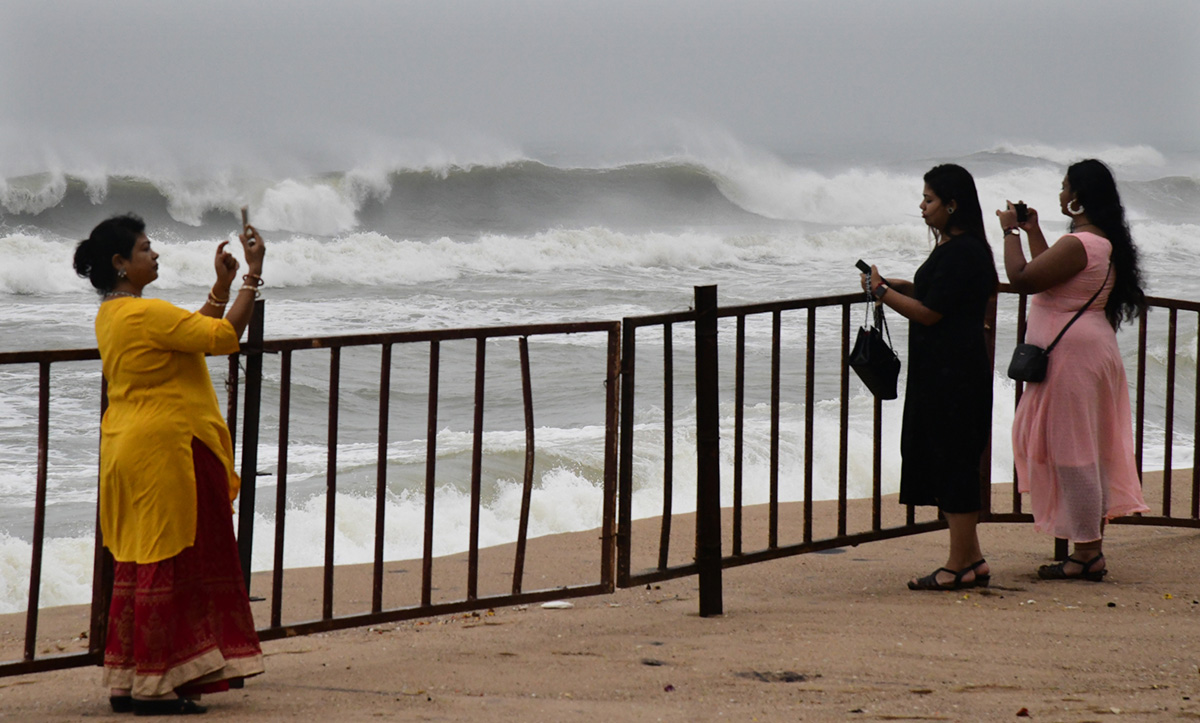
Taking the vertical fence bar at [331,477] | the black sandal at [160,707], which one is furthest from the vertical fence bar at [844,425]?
the black sandal at [160,707]

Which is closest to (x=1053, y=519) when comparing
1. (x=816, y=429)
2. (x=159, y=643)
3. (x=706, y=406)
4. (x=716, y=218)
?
(x=706, y=406)

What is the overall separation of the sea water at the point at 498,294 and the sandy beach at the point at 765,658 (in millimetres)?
2066

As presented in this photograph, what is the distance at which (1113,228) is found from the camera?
16.2 ft

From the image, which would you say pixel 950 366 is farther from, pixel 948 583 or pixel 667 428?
pixel 667 428

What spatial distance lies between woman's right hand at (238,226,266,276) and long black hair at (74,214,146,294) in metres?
0.33

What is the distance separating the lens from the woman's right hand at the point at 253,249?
11.3 ft

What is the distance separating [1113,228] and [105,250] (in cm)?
384

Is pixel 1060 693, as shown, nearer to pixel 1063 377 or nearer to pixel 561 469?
pixel 1063 377

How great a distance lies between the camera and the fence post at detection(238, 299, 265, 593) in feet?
12.2

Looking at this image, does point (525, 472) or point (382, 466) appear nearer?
point (382, 466)

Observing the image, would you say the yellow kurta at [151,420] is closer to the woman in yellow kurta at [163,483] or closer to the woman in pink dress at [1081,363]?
the woman in yellow kurta at [163,483]

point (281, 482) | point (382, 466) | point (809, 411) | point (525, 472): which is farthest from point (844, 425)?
point (281, 482)

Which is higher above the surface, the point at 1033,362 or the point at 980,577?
the point at 1033,362

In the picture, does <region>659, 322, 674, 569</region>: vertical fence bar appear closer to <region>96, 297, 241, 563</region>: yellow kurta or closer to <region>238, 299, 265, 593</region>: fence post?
<region>238, 299, 265, 593</region>: fence post
